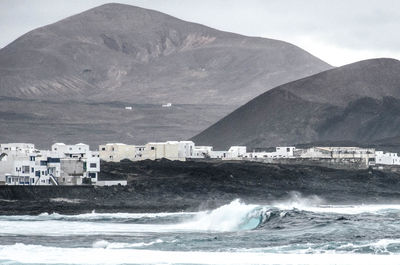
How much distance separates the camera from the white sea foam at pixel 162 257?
48969mm

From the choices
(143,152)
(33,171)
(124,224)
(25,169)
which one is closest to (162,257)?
(124,224)

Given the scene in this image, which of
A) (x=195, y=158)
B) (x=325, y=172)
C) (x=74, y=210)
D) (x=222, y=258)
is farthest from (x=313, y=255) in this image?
(x=195, y=158)

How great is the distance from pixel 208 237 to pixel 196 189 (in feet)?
139

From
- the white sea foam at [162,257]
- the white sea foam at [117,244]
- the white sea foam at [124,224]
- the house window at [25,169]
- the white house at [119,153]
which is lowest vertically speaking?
the white sea foam at [162,257]

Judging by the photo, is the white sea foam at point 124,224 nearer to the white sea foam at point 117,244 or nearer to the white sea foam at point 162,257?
the white sea foam at point 117,244

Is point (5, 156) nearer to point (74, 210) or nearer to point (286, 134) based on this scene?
point (74, 210)

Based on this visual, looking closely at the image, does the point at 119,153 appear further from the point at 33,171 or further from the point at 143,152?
the point at 33,171

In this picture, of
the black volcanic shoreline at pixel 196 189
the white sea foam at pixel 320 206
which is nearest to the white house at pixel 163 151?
the black volcanic shoreline at pixel 196 189

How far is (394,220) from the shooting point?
70.6m

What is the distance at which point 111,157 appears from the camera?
14088cm

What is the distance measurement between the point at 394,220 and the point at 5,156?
49064 millimetres

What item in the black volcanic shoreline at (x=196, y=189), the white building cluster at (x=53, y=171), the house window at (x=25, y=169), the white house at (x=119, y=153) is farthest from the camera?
the white house at (x=119, y=153)

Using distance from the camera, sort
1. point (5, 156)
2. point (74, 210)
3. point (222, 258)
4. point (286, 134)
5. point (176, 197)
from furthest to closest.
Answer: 1. point (286, 134)
2. point (5, 156)
3. point (176, 197)
4. point (74, 210)
5. point (222, 258)

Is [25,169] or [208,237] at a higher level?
[25,169]
